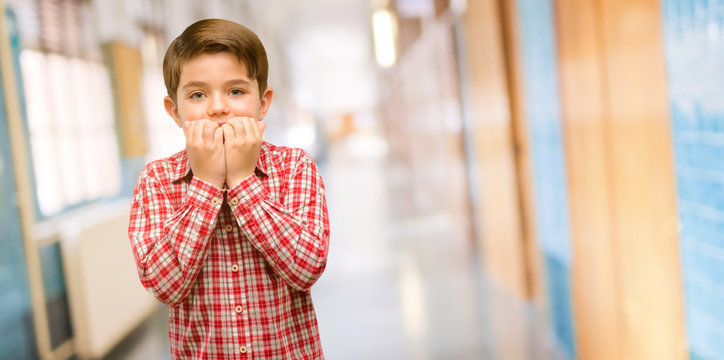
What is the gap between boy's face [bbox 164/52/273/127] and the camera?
0.83 m

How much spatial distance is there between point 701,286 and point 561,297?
1.76 meters

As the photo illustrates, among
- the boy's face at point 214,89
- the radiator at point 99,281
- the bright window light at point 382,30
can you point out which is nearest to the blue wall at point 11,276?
the radiator at point 99,281

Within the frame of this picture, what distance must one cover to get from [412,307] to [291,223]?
12.0 feet

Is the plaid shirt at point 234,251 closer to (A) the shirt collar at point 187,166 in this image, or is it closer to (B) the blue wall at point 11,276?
(A) the shirt collar at point 187,166

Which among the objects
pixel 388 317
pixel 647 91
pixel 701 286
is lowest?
pixel 388 317

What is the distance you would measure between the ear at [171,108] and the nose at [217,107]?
76mm

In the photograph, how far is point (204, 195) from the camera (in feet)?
2.69

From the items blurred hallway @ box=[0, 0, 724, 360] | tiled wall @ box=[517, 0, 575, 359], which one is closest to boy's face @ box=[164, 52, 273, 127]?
blurred hallway @ box=[0, 0, 724, 360]

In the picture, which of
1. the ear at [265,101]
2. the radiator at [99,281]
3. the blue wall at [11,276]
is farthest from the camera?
the radiator at [99,281]

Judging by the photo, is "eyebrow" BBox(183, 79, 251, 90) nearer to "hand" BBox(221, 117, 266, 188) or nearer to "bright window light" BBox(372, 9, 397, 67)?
"hand" BBox(221, 117, 266, 188)

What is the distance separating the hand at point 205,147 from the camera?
79 cm

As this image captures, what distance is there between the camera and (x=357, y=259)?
6.04 metres

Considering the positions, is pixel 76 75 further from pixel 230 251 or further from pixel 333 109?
pixel 333 109

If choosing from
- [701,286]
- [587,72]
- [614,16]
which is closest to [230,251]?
[701,286]
